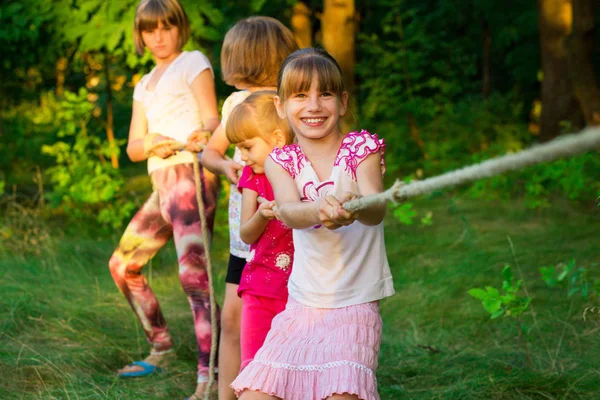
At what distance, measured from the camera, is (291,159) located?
9.01 ft

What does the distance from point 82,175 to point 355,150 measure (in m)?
5.82

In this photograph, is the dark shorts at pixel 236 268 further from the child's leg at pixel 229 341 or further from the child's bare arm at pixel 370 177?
the child's bare arm at pixel 370 177

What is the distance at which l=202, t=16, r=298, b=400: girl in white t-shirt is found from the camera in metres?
3.47

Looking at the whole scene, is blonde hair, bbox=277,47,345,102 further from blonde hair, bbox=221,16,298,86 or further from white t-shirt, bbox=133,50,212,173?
white t-shirt, bbox=133,50,212,173

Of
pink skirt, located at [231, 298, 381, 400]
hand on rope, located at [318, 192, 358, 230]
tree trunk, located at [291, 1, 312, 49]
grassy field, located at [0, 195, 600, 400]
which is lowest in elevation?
grassy field, located at [0, 195, 600, 400]

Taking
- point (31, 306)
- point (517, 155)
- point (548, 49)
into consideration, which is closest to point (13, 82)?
point (31, 306)

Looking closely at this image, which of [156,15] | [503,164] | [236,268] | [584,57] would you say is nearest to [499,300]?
[236,268]

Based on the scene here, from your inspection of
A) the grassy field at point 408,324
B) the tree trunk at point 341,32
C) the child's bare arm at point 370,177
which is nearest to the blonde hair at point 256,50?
the child's bare arm at point 370,177

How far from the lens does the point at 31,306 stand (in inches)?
207

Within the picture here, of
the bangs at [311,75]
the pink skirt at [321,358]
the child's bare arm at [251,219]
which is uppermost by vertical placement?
the bangs at [311,75]

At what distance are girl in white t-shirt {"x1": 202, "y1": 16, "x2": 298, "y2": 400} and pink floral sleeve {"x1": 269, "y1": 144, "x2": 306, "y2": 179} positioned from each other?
26.0 inches

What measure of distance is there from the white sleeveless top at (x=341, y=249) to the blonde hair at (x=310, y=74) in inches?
6.7

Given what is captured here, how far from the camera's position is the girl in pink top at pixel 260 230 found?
3.12m

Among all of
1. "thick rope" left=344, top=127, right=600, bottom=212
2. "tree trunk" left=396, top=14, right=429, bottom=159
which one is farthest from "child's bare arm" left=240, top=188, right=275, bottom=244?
"tree trunk" left=396, top=14, right=429, bottom=159
